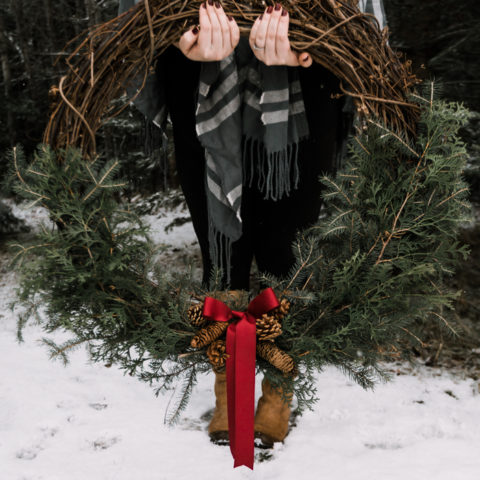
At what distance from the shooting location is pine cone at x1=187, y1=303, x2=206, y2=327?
43.5 inches

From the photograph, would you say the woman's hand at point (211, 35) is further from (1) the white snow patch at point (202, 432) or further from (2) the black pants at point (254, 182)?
(1) the white snow patch at point (202, 432)

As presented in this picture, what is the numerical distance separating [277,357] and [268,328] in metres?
0.07

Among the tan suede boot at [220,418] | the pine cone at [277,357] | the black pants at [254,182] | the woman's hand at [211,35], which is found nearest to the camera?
the woman's hand at [211,35]

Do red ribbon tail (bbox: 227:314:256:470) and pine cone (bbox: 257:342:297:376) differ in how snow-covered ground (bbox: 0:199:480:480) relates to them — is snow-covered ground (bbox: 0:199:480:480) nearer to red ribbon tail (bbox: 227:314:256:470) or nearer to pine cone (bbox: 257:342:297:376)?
red ribbon tail (bbox: 227:314:256:470)

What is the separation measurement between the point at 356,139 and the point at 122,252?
2.11 ft

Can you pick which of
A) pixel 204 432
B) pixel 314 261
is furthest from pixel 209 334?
pixel 204 432

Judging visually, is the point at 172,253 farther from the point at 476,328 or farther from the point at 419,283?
the point at 419,283

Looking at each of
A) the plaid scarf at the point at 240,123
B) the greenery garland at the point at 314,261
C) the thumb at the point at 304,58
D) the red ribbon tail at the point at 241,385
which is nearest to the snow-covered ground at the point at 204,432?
the red ribbon tail at the point at 241,385

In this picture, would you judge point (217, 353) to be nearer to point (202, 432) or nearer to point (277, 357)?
point (277, 357)

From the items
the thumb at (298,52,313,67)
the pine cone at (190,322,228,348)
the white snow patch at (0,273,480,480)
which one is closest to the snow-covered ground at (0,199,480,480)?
the white snow patch at (0,273,480,480)

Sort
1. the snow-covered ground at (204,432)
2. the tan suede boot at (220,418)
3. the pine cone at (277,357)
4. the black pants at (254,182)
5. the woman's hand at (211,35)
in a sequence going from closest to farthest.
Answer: the woman's hand at (211,35) → the pine cone at (277,357) → the black pants at (254,182) → the snow-covered ground at (204,432) → the tan suede boot at (220,418)

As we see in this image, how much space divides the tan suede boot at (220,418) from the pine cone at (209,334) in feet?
1.69

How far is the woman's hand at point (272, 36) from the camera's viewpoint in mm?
982

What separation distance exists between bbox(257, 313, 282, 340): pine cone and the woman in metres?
0.29
